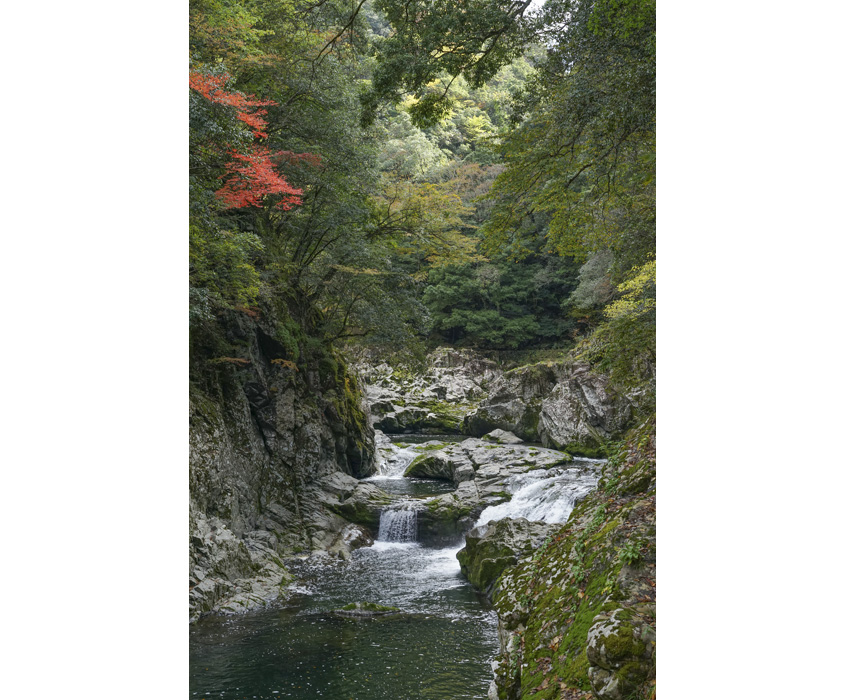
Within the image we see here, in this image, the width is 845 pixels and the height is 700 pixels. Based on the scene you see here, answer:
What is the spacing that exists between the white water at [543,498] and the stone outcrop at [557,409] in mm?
3323

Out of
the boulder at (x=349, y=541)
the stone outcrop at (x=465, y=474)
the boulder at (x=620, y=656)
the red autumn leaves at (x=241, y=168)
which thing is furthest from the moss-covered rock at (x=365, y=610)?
the red autumn leaves at (x=241, y=168)

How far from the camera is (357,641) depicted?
22.1ft

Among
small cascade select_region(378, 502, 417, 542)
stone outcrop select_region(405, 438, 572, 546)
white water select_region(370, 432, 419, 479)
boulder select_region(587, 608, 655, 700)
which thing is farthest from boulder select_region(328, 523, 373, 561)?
boulder select_region(587, 608, 655, 700)

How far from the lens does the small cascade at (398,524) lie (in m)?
11.2

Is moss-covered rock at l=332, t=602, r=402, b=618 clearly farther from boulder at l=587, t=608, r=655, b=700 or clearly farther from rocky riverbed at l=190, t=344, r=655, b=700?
boulder at l=587, t=608, r=655, b=700

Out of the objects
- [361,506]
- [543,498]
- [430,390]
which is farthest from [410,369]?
[430,390]

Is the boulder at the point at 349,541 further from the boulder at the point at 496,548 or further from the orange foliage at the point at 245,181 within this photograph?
the orange foliage at the point at 245,181

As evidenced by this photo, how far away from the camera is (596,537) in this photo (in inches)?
145

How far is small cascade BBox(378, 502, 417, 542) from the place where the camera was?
1121 cm

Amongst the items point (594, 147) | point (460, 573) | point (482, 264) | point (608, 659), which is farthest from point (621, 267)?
point (482, 264)

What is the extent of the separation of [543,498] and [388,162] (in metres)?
15.4

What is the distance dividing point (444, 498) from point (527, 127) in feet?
27.0

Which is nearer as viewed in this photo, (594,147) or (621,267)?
(594,147)
